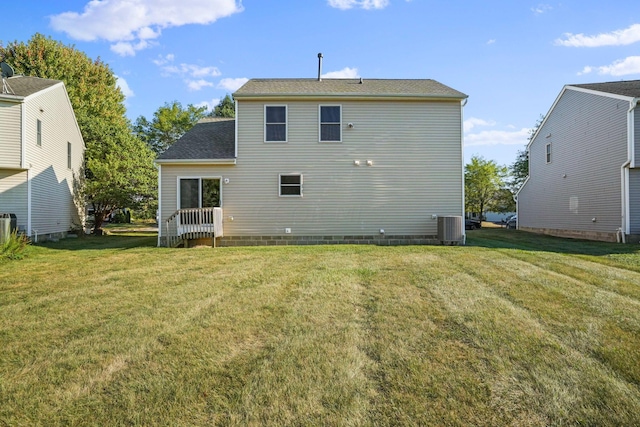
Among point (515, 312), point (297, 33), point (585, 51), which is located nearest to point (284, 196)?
point (297, 33)

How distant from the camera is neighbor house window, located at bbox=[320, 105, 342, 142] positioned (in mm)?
12148

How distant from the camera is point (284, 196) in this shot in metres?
12.0

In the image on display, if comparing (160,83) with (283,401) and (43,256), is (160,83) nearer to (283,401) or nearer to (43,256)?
(43,256)

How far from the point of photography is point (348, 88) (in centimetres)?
1259

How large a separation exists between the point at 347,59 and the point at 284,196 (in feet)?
24.1

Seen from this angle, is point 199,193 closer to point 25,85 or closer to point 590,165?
point 25,85

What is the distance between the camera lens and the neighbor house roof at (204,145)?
38.7ft

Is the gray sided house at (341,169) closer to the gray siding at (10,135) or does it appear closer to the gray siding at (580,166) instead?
the gray siding at (10,135)

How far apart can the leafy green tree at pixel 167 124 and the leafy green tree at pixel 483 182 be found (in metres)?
27.7

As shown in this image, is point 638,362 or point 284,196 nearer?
point 638,362

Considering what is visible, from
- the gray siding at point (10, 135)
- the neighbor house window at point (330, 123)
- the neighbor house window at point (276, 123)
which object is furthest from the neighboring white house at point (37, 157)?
the neighbor house window at point (330, 123)

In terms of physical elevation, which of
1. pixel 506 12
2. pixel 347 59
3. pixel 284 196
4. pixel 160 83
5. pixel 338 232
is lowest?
pixel 338 232

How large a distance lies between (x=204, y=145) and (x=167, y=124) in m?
24.6

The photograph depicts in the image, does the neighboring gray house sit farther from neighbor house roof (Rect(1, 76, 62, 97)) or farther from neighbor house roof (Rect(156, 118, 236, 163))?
neighbor house roof (Rect(1, 76, 62, 97))
